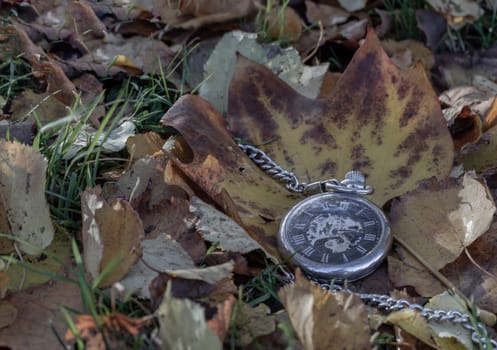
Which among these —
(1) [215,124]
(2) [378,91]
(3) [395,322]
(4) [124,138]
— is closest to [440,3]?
(2) [378,91]

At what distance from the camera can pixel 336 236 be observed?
183cm

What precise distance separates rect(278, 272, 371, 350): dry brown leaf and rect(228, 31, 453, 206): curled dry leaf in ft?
1.83

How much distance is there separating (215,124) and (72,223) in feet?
1.52

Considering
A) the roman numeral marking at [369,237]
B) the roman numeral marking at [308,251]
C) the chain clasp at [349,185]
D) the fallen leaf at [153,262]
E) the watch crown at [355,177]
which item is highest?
the fallen leaf at [153,262]

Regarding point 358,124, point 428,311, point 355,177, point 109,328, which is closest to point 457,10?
point 358,124

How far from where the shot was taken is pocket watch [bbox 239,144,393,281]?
1.75 meters

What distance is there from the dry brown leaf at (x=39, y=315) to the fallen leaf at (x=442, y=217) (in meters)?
0.77

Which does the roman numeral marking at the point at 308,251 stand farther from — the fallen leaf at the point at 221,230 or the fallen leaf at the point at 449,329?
the fallen leaf at the point at 449,329

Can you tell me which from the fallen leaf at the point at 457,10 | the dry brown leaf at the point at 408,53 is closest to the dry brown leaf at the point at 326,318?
the dry brown leaf at the point at 408,53

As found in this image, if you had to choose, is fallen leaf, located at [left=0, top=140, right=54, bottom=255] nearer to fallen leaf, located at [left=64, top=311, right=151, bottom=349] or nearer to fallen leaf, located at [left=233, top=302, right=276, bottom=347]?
fallen leaf, located at [left=64, top=311, right=151, bottom=349]

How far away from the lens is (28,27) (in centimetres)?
257

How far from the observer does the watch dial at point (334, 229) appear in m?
1.78

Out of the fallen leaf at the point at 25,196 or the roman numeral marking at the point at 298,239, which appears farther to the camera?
the roman numeral marking at the point at 298,239

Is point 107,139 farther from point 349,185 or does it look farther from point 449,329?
point 449,329
